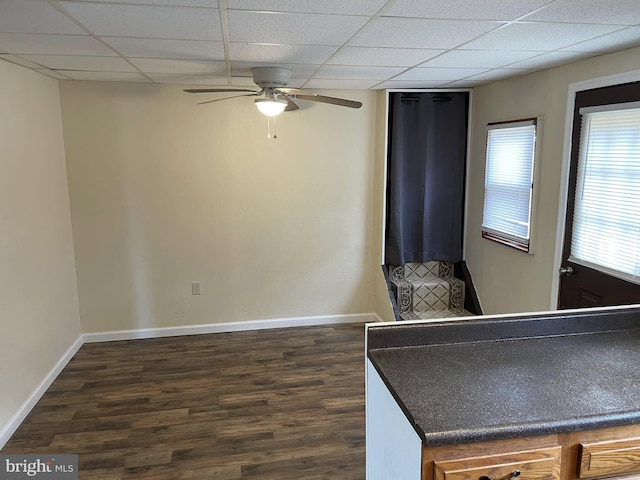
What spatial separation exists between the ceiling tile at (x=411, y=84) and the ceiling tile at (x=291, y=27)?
162cm

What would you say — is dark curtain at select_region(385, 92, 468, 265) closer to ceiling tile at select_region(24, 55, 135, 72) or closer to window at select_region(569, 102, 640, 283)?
window at select_region(569, 102, 640, 283)

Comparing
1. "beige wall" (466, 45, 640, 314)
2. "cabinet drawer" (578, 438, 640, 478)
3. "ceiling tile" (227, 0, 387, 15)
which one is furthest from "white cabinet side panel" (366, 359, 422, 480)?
"beige wall" (466, 45, 640, 314)

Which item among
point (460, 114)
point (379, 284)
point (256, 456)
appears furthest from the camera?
point (379, 284)

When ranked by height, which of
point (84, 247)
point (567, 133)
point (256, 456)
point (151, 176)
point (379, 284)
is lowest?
point (256, 456)

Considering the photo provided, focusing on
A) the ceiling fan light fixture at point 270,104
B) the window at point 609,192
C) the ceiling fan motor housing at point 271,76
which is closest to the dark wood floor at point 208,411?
the window at point 609,192

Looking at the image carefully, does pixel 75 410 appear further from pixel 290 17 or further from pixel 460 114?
pixel 460 114

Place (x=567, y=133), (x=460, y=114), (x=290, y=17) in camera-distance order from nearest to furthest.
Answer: (x=290, y=17) → (x=567, y=133) → (x=460, y=114)

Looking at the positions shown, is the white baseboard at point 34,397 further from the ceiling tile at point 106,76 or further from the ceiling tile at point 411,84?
the ceiling tile at point 411,84

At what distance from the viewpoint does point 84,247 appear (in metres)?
4.23

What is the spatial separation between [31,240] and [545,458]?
3.40m

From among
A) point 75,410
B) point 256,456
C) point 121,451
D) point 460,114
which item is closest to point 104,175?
point 75,410

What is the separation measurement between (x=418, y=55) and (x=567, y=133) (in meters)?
1.19

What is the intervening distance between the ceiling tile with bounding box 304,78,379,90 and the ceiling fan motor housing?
654mm

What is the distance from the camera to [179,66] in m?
3.23
